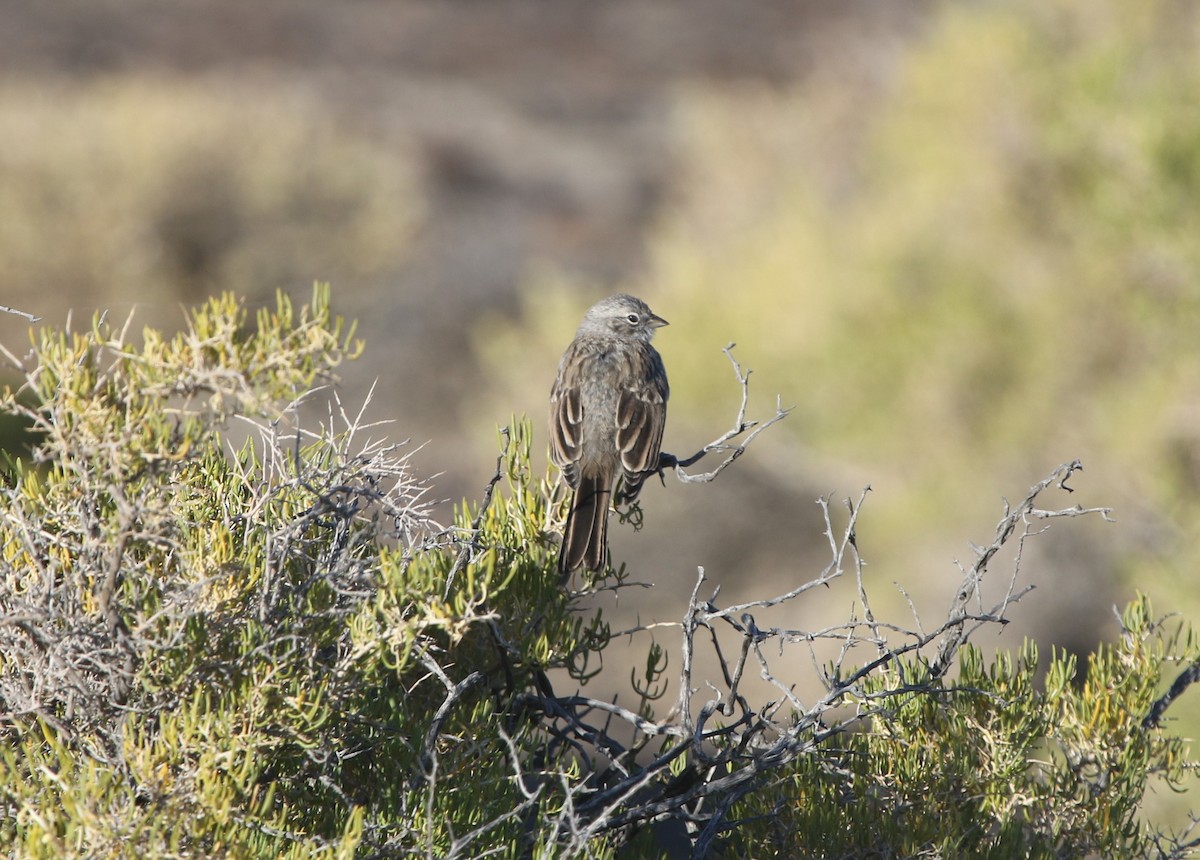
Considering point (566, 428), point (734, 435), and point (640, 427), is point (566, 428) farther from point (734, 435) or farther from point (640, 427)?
point (734, 435)

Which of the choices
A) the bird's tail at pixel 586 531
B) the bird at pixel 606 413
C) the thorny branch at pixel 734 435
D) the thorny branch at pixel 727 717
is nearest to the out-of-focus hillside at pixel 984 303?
the bird at pixel 606 413

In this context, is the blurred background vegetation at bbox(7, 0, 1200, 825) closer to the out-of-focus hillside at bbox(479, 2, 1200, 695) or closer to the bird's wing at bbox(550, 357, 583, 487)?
the out-of-focus hillside at bbox(479, 2, 1200, 695)

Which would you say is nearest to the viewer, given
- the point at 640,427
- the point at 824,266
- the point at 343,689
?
the point at 343,689

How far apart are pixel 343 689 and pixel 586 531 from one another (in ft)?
4.18

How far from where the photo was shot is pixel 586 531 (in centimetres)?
360

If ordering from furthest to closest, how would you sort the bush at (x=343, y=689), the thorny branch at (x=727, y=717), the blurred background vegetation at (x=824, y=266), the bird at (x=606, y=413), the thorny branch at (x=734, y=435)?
the blurred background vegetation at (x=824, y=266), the bird at (x=606, y=413), the thorny branch at (x=734, y=435), the thorny branch at (x=727, y=717), the bush at (x=343, y=689)

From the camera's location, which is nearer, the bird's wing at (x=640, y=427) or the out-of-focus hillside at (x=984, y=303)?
the bird's wing at (x=640, y=427)

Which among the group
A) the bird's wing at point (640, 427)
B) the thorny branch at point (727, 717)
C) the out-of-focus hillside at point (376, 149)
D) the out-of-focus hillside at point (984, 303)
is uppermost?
the out-of-focus hillside at point (376, 149)

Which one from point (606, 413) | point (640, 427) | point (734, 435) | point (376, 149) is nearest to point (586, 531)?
point (734, 435)

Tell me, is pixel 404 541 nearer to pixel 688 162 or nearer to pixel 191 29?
pixel 688 162

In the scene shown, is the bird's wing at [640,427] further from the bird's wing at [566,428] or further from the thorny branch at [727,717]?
the thorny branch at [727,717]

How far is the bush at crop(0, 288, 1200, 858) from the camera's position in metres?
2.23

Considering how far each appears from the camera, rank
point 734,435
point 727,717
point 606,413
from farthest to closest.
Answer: point 606,413 → point 734,435 → point 727,717

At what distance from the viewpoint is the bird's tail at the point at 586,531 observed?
330cm
